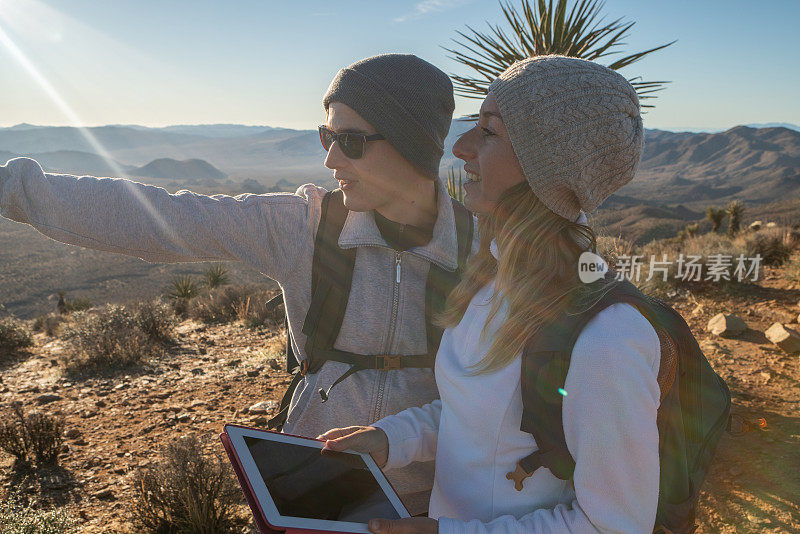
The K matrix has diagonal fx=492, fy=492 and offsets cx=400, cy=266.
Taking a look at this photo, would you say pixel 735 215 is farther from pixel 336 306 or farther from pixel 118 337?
pixel 336 306

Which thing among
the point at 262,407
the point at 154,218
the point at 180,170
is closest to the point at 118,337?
the point at 262,407

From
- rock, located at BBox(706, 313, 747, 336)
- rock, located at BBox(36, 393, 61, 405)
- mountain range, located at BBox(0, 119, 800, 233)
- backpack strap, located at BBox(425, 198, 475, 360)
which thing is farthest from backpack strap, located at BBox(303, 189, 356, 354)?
mountain range, located at BBox(0, 119, 800, 233)

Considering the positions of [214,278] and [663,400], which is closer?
[663,400]

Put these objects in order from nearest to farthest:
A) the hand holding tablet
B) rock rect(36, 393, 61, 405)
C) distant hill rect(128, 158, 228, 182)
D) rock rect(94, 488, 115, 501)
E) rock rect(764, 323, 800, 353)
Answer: the hand holding tablet
rock rect(94, 488, 115, 501)
rock rect(764, 323, 800, 353)
rock rect(36, 393, 61, 405)
distant hill rect(128, 158, 228, 182)

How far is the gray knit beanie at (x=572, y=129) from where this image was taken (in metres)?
1.12

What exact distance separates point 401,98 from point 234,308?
28.5ft

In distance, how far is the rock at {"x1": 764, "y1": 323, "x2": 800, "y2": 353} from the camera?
17.7 ft

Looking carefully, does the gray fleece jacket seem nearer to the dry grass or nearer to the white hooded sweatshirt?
the white hooded sweatshirt

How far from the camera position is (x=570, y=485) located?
1106 mm

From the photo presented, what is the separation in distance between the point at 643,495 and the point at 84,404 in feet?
19.7

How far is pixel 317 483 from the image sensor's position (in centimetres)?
114

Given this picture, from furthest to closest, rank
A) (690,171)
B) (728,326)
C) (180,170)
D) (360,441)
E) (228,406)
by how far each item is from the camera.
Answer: (180,170) → (690,171) → (728,326) → (228,406) → (360,441)

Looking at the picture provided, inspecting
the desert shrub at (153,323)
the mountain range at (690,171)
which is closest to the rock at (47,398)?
the desert shrub at (153,323)

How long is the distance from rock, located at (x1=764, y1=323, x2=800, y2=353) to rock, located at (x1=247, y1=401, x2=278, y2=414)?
5573 millimetres
